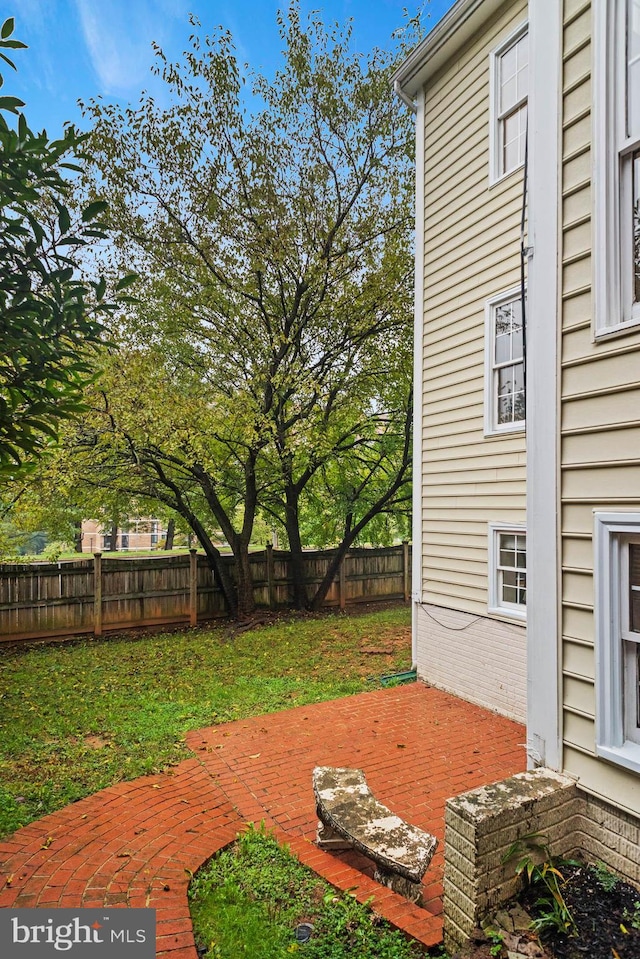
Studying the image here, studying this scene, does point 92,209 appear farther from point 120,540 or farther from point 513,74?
point 120,540

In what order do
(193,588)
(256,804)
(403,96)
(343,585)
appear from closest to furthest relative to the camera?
(256,804)
(403,96)
(193,588)
(343,585)

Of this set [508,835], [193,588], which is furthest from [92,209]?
[193,588]

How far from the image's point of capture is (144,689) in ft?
23.5

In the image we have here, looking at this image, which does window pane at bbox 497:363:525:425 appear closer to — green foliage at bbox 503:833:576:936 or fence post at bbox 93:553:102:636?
green foliage at bbox 503:833:576:936

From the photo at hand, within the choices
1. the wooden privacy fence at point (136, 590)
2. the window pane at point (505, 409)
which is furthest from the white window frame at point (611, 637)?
the wooden privacy fence at point (136, 590)

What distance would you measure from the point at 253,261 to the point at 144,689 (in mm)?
7833

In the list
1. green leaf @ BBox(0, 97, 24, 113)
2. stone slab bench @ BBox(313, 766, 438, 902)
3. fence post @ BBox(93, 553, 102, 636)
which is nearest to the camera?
green leaf @ BBox(0, 97, 24, 113)

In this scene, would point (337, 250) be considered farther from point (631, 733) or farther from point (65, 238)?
point (631, 733)

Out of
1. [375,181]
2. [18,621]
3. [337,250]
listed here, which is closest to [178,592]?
[18,621]

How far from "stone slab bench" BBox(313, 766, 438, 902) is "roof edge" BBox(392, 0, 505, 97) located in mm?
8320

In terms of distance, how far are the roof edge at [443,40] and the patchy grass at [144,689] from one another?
27.9 feet

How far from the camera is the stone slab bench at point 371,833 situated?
3.08 m

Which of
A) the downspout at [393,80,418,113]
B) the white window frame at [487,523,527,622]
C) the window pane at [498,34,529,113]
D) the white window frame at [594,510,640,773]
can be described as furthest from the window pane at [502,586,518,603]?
the downspout at [393,80,418,113]

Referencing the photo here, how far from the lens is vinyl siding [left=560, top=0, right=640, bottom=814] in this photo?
272cm
